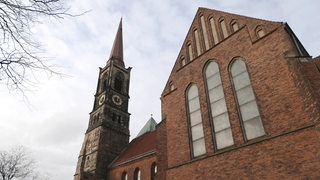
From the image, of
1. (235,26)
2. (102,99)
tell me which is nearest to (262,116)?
(235,26)

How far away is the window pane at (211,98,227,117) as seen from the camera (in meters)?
9.77

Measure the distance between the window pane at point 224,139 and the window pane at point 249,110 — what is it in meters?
0.86

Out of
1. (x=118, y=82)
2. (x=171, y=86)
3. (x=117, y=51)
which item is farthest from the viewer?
(x=117, y=51)

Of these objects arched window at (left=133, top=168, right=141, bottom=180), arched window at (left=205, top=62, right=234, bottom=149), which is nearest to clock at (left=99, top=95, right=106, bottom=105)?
arched window at (left=133, top=168, right=141, bottom=180)

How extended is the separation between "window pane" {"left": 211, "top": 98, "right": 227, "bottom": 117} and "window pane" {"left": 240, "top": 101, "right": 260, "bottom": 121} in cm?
84

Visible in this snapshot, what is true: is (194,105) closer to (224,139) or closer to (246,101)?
(224,139)

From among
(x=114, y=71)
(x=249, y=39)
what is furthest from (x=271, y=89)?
(x=114, y=71)

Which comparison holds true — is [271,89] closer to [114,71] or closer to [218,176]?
[218,176]

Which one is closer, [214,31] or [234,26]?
[234,26]

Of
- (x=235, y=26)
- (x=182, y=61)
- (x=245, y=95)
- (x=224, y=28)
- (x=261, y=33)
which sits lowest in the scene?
(x=245, y=95)

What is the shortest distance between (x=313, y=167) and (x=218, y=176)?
10.4 ft

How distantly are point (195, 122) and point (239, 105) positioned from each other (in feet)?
7.57

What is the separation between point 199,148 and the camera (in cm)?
994

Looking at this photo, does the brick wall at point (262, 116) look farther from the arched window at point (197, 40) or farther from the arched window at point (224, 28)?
the arched window at point (197, 40)
